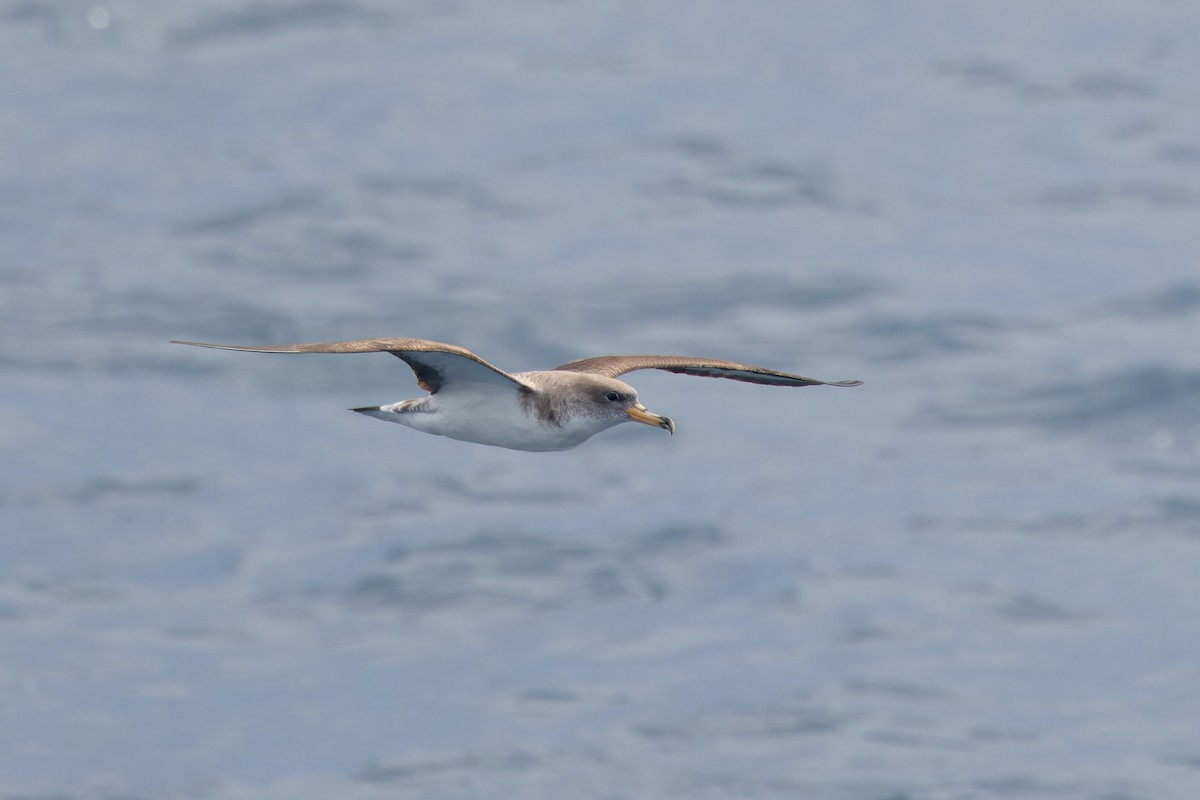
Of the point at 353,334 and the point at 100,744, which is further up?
the point at 353,334

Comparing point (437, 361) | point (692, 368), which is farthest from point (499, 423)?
point (692, 368)

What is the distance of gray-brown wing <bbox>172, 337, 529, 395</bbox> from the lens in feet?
43.6

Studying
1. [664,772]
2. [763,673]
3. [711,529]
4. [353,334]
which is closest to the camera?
[664,772]

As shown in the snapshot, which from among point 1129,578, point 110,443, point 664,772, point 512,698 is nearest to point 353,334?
point 110,443

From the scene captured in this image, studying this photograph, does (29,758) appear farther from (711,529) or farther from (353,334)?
(711,529)

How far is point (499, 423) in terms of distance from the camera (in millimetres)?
15578

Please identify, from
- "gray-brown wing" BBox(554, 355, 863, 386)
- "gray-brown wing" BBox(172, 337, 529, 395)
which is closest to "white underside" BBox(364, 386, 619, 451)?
"gray-brown wing" BBox(172, 337, 529, 395)

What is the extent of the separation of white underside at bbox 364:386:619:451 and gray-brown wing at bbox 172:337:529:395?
0.41 ft

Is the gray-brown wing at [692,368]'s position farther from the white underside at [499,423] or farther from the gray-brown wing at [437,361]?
the gray-brown wing at [437,361]

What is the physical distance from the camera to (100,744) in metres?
60.0

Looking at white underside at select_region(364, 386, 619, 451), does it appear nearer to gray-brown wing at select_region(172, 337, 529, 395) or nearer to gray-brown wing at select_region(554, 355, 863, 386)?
gray-brown wing at select_region(172, 337, 529, 395)

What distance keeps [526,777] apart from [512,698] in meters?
3.55

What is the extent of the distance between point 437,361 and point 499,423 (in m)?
0.71

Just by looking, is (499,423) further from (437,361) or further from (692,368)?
(692,368)
